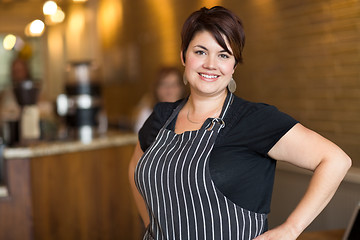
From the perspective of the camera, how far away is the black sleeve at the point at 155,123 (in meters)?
1.97

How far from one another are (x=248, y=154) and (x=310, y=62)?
6.44 ft

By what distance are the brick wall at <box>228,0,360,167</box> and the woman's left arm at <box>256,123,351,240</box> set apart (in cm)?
157

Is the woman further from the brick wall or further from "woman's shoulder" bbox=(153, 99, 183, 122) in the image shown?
the brick wall

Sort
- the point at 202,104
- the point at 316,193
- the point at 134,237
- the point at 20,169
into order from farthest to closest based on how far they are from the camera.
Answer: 1. the point at 134,237
2. the point at 20,169
3. the point at 202,104
4. the point at 316,193

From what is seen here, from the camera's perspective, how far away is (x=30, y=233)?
3711 millimetres

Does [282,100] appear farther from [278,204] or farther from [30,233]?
[30,233]

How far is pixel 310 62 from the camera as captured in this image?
3438mm

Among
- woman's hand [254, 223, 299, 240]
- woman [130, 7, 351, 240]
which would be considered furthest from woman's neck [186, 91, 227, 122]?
woman's hand [254, 223, 299, 240]

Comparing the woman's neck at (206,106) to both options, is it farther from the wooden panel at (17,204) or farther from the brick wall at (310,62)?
the wooden panel at (17,204)

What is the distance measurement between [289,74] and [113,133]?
1602mm

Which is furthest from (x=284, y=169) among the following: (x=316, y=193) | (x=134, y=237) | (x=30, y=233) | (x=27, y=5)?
(x=27, y=5)

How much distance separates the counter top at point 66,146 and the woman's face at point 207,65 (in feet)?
7.19

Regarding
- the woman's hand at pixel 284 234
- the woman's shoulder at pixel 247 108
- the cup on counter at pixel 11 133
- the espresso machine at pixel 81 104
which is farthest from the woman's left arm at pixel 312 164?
the espresso machine at pixel 81 104

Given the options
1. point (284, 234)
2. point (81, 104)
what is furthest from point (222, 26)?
point (81, 104)
